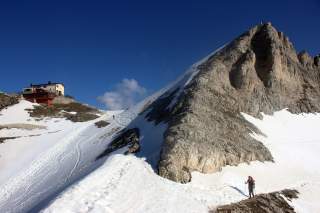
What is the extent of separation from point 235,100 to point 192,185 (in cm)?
2296

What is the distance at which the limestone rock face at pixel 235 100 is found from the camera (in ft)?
108

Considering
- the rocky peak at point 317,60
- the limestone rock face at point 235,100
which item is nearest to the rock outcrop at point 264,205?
the limestone rock face at point 235,100

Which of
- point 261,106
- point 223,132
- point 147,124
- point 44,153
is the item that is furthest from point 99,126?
point 223,132

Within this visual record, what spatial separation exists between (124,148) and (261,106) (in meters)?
25.2

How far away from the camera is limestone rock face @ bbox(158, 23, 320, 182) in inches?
1296

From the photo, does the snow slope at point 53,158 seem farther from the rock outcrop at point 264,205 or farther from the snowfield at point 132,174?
the rock outcrop at point 264,205

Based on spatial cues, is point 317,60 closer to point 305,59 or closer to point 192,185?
point 305,59

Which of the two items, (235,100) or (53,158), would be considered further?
(53,158)

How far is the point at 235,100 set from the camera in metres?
49.5

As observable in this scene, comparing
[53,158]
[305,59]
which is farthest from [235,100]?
[305,59]

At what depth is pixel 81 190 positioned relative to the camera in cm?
2308

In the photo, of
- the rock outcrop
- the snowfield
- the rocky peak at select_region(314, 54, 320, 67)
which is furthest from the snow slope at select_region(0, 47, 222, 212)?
the rocky peak at select_region(314, 54, 320, 67)

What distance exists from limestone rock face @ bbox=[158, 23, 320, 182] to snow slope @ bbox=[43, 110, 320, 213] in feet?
4.91

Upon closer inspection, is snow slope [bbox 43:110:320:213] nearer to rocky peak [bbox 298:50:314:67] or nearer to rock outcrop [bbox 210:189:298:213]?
rock outcrop [bbox 210:189:298:213]
